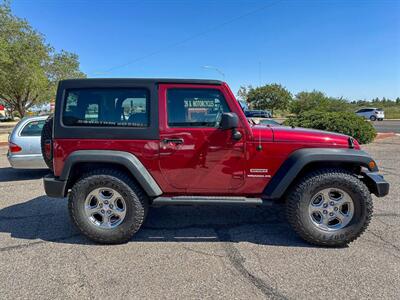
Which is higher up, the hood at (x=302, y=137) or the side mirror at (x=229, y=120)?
the side mirror at (x=229, y=120)

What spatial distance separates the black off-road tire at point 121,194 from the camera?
3385 millimetres

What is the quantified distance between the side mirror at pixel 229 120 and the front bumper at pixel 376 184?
5.97ft

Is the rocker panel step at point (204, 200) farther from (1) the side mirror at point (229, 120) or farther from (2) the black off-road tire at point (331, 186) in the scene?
(1) the side mirror at point (229, 120)

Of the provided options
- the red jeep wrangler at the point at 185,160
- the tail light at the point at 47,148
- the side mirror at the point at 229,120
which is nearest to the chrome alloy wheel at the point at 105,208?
the red jeep wrangler at the point at 185,160

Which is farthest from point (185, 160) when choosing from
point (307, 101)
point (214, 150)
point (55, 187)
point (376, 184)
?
point (307, 101)

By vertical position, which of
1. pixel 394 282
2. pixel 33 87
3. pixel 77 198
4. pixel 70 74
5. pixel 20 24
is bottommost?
pixel 394 282

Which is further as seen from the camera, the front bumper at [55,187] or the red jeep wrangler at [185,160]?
the front bumper at [55,187]

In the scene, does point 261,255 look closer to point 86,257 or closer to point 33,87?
point 86,257

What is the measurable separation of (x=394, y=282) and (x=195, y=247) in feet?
6.62

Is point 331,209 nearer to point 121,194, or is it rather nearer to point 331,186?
point 331,186

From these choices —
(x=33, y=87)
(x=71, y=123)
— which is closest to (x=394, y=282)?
(x=71, y=123)

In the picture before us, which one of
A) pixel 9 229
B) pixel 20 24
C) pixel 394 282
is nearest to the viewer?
pixel 394 282

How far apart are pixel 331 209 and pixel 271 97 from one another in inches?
2231

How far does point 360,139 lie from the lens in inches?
452
